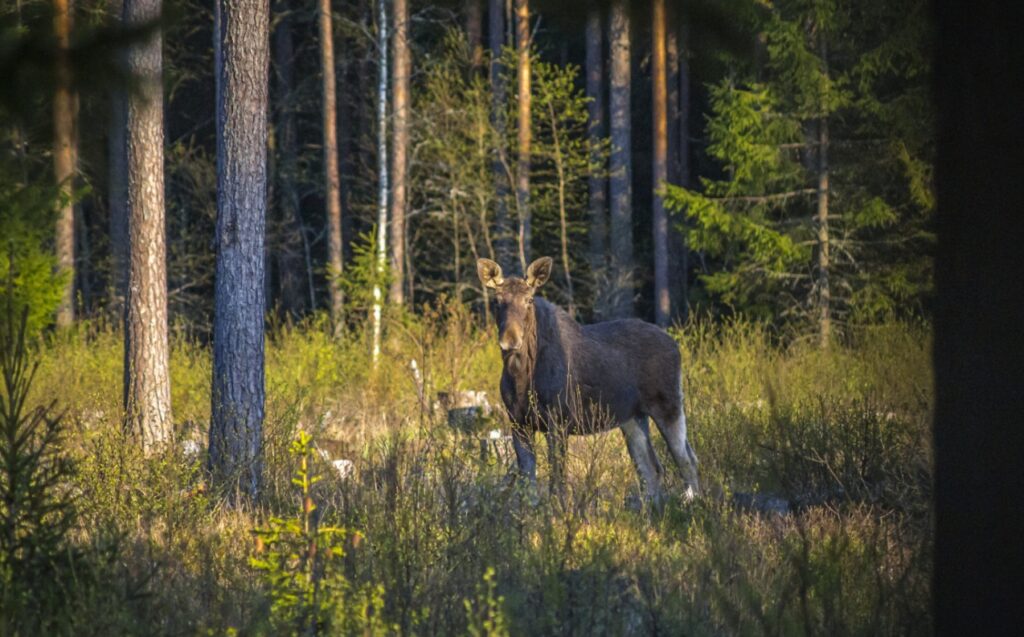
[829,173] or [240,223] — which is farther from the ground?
[829,173]

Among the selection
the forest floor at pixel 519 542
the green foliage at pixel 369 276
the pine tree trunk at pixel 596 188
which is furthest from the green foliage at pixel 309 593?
the pine tree trunk at pixel 596 188

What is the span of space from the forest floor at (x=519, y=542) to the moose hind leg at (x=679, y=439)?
0.24m

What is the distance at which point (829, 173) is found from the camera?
840 inches

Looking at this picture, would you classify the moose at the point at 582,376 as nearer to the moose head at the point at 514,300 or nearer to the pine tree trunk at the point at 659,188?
the moose head at the point at 514,300

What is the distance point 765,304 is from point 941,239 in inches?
824

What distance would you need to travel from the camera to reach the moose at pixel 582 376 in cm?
838

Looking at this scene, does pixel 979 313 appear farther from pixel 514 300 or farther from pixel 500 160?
pixel 500 160

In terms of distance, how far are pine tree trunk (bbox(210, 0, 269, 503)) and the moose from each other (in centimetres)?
188

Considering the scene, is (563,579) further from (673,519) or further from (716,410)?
(716,410)

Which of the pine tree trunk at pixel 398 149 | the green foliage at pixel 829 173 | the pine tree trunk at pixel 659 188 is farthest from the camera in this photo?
the pine tree trunk at pixel 659 188

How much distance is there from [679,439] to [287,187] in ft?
78.8

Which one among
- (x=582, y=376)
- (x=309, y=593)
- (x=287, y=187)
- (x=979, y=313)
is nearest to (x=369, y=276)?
(x=582, y=376)

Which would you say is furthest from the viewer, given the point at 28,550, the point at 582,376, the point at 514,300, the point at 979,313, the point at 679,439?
the point at 679,439

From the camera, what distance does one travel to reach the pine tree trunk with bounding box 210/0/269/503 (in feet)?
28.1
